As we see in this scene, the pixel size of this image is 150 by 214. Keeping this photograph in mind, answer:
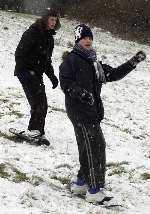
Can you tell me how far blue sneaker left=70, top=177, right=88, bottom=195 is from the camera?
6.95m

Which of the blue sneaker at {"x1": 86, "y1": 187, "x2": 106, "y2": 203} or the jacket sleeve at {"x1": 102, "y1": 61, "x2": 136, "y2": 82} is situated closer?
the blue sneaker at {"x1": 86, "y1": 187, "x2": 106, "y2": 203}

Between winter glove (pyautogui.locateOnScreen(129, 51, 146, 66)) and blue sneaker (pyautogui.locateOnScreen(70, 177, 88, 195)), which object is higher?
winter glove (pyautogui.locateOnScreen(129, 51, 146, 66))

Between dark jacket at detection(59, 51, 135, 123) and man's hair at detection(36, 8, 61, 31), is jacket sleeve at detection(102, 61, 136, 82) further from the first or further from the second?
man's hair at detection(36, 8, 61, 31)

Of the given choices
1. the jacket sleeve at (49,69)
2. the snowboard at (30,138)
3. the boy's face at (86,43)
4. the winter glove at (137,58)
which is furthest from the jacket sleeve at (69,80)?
the snowboard at (30,138)

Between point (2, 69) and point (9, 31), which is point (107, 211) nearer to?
point (2, 69)

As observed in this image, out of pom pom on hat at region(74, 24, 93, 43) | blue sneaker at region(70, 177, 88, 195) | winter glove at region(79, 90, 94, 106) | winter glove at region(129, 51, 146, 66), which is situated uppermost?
pom pom on hat at region(74, 24, 93, 43)

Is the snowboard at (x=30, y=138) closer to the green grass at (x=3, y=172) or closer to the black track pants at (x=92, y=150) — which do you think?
the green grass at (x=3, y=172)

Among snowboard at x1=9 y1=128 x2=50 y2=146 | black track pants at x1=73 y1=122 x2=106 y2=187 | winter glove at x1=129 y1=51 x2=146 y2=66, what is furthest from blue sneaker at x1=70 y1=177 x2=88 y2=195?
snowboard at x1=9 y1=128 x2=50 y2=146

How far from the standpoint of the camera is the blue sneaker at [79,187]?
6.95 meters

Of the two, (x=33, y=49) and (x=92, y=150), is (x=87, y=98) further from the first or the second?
(x=33, y=49)

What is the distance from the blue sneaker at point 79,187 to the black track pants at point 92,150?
223 mm

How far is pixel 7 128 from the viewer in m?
9.95

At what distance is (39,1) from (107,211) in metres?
28.7

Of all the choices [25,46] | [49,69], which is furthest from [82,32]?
[49,69]
